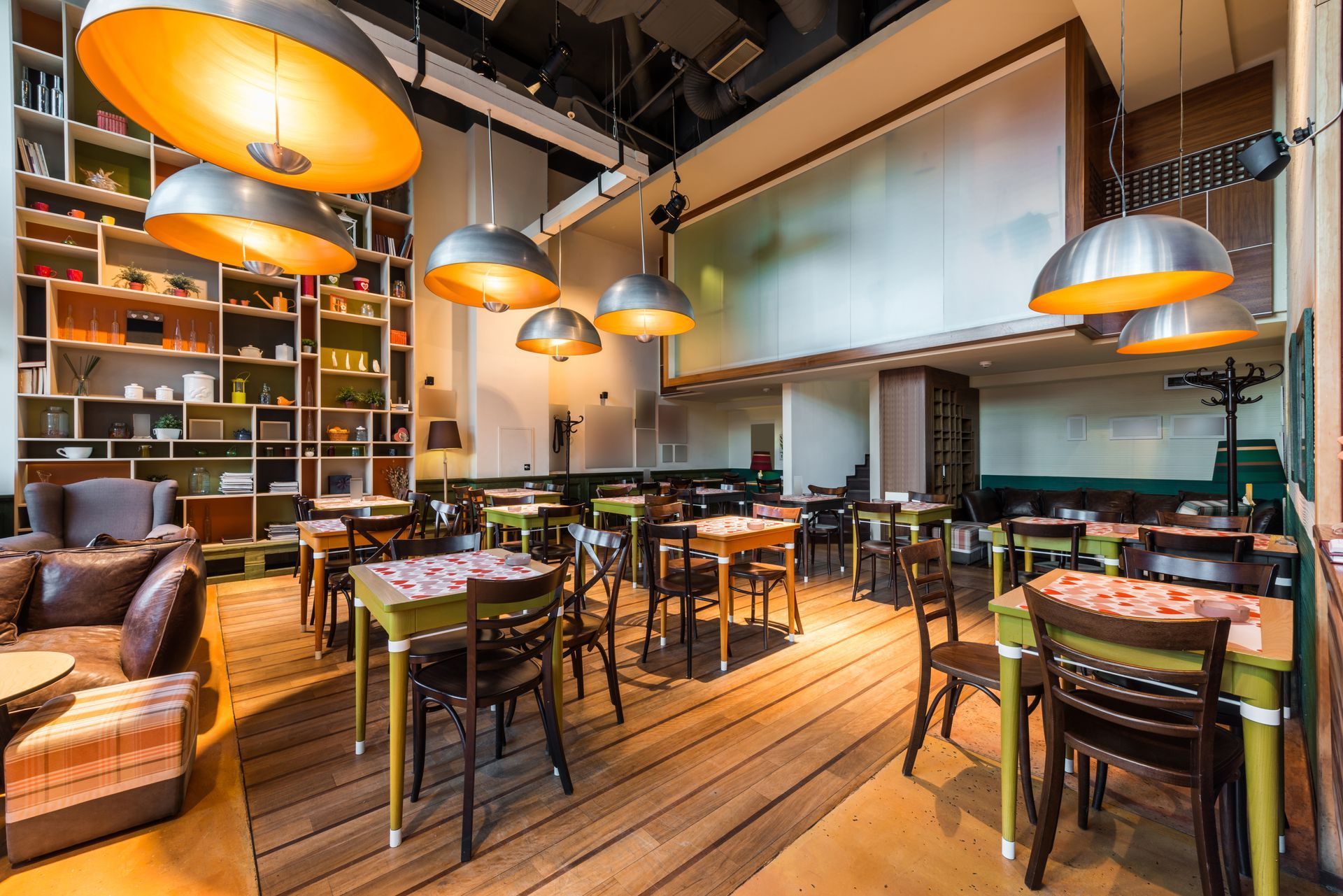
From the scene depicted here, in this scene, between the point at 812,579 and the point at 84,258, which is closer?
the point at 84,258

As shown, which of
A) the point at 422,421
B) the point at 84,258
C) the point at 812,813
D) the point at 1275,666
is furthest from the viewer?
the point at 422,421

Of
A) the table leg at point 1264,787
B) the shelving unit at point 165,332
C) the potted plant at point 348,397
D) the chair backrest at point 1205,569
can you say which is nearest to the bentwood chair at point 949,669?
the table leg at point 1264,787

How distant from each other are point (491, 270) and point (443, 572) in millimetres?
1973

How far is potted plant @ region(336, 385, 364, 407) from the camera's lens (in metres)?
7.12

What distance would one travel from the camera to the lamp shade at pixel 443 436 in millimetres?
7672

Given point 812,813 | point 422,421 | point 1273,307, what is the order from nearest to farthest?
point 812,813, point 1273,307, point 422,421

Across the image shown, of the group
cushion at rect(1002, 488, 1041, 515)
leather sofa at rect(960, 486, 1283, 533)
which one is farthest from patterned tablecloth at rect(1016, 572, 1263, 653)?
cushion at rect(1002, 488, 1041, 515)

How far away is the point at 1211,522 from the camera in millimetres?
3939

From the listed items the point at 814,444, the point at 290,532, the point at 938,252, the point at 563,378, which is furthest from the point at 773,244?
the point at 290,532

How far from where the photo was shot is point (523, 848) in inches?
78.7

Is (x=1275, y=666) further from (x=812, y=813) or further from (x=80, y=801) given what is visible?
(x=80, y=801)

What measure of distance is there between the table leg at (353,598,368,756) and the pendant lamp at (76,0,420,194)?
5.89 ft

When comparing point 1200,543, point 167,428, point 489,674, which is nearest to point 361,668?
point 489,674

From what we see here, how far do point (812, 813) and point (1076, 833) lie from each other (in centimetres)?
99
